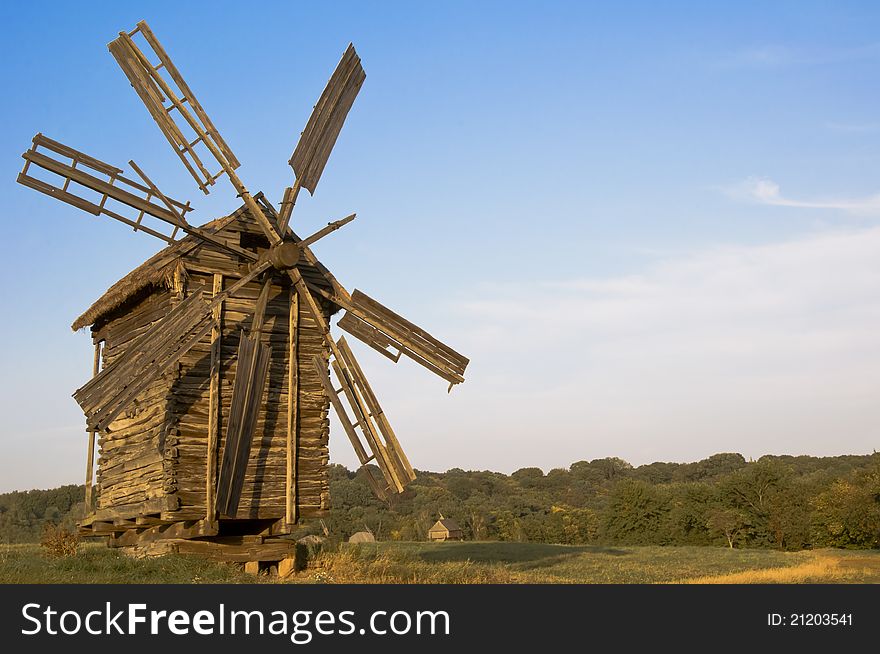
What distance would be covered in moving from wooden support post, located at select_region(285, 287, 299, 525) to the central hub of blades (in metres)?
0.75

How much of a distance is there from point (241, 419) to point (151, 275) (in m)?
3.35

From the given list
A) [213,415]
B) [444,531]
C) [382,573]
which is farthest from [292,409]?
[444,531]

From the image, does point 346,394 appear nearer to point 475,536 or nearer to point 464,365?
point 464,365

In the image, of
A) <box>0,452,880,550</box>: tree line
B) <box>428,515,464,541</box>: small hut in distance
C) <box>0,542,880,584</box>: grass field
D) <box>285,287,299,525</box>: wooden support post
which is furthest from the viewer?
<box>428,515,464,541</box>: small hut in distance

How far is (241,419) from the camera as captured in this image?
16734 millimetres

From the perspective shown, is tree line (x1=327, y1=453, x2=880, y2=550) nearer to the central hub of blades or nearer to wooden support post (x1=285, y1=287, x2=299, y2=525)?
wooden support post (x1=285, y1=287, x2=299, y2=525)

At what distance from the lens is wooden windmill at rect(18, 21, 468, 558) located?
16.3m

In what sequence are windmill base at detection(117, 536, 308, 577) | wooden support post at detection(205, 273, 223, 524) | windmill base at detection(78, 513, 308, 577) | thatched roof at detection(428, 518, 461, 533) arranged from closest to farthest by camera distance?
wooden support post at detection(205, 273, 223, 524)
windmill base at detection(78, 513, 308, 577)
windmill base at detection(117, 536, 308, 577)
thatched roof at detection(428, 518, 461, 533)

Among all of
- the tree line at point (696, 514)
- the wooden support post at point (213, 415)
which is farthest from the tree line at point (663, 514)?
the wooden support post at point (213, 415)

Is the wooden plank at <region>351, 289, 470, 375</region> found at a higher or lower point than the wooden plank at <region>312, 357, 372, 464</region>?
→ higher

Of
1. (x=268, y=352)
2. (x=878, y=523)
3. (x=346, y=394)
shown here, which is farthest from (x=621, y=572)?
(x=878, y=523)

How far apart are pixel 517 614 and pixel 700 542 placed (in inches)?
1686

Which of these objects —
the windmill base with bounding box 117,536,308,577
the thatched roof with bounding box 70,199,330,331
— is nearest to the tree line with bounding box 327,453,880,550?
the windmill base with bounding box 117,536,308,577

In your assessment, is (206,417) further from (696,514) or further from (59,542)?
(696,514)
